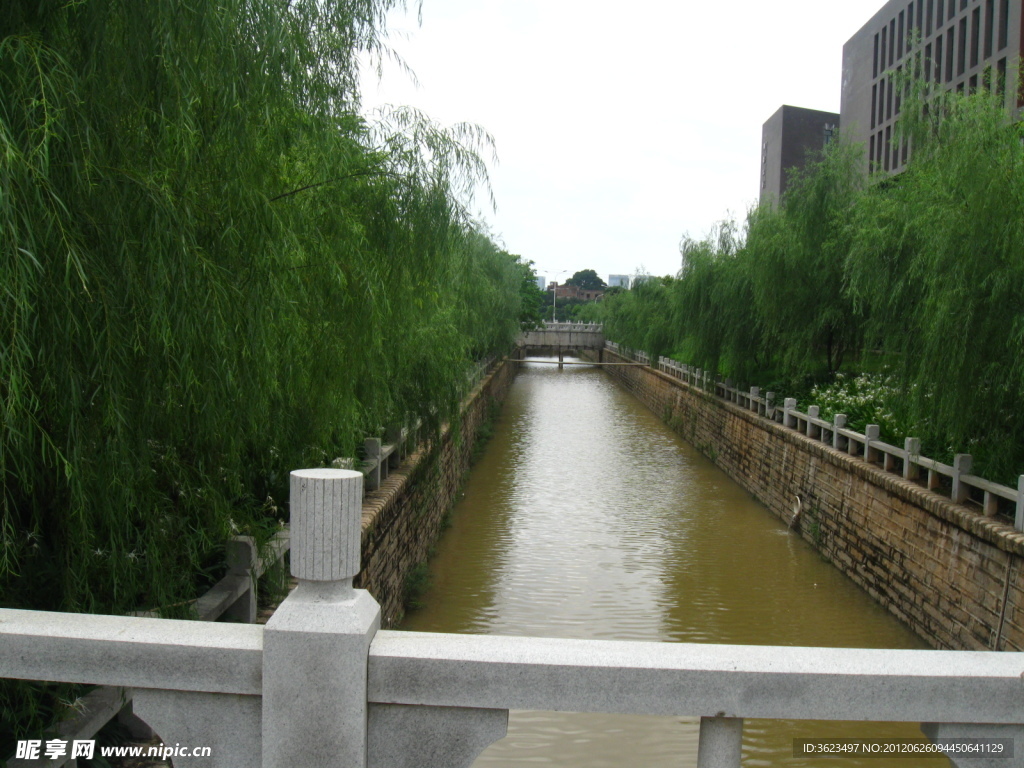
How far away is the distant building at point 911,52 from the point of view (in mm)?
21609

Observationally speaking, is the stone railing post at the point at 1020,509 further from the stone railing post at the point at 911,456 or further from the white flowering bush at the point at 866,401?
the white flowering bush at the point at 866,401

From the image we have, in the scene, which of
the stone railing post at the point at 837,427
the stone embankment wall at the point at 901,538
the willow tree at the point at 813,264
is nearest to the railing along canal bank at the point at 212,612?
the stone embankment wall at the point at 901,538

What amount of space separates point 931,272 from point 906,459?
2.19 meters

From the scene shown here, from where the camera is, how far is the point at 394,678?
2.11 meters

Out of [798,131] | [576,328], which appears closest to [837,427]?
[798,131]

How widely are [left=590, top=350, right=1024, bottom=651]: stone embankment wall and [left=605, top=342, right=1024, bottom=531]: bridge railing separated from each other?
0.16m

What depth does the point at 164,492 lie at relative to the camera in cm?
353

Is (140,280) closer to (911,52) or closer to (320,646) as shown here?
(320,646)

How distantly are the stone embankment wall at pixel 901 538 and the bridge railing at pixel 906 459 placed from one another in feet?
0.52

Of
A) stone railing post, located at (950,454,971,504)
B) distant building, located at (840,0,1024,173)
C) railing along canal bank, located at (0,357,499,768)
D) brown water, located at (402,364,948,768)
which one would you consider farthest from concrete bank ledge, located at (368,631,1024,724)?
distant building, located at (840,0,1024,173)

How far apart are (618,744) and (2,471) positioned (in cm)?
513

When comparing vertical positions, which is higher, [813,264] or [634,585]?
[813,264]

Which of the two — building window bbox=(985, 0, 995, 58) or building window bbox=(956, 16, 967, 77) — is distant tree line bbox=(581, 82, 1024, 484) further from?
building window bbox=(956, 16, 967, 77)

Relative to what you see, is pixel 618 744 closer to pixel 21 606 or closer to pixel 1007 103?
pixel 21 606
